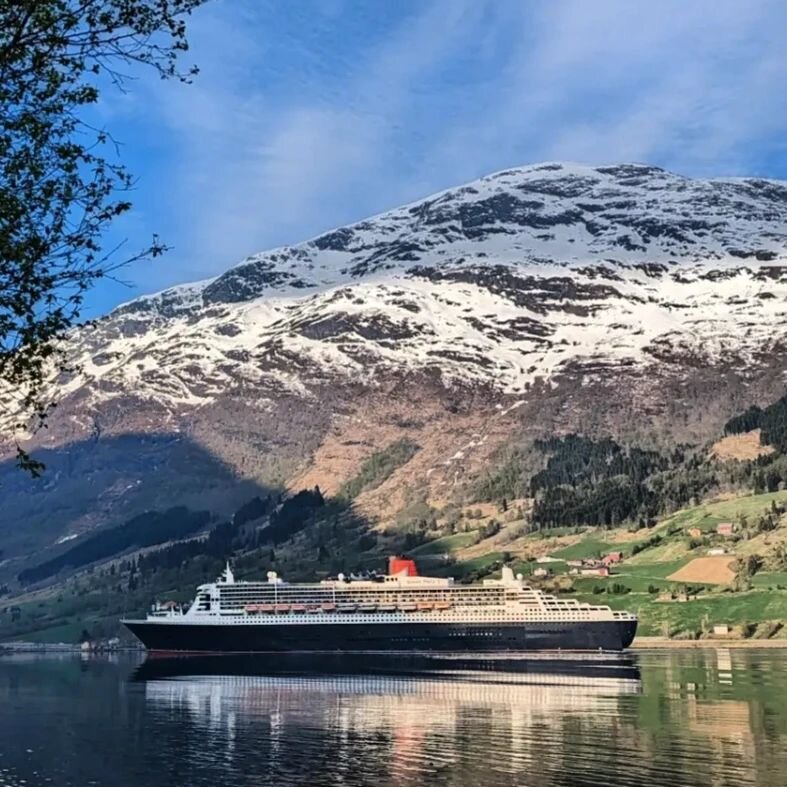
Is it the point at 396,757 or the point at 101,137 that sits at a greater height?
the point at 101,137

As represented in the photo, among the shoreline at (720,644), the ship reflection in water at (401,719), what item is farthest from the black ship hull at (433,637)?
the ship reflection in water at (401,719)

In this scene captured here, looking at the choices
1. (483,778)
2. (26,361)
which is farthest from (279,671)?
(26,361)

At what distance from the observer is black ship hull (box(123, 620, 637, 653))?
177 m

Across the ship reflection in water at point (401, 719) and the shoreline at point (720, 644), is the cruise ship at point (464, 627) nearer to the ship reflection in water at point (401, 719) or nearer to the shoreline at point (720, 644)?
the shoreline at point (720, 644)

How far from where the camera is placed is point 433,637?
18925cm

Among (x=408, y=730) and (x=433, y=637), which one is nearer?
(x=408, y=730)

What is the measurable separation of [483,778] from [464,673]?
285 ft

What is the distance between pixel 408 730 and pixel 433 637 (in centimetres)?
12127

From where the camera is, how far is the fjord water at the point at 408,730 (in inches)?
2055

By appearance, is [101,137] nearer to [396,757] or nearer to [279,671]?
[396,757]

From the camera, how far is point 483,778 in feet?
164

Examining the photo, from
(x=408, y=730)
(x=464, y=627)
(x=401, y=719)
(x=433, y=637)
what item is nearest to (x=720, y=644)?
(x=464, y=627)

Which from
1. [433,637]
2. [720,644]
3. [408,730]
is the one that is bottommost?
[408,730]

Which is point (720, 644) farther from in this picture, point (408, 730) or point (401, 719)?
point (408, 730)
